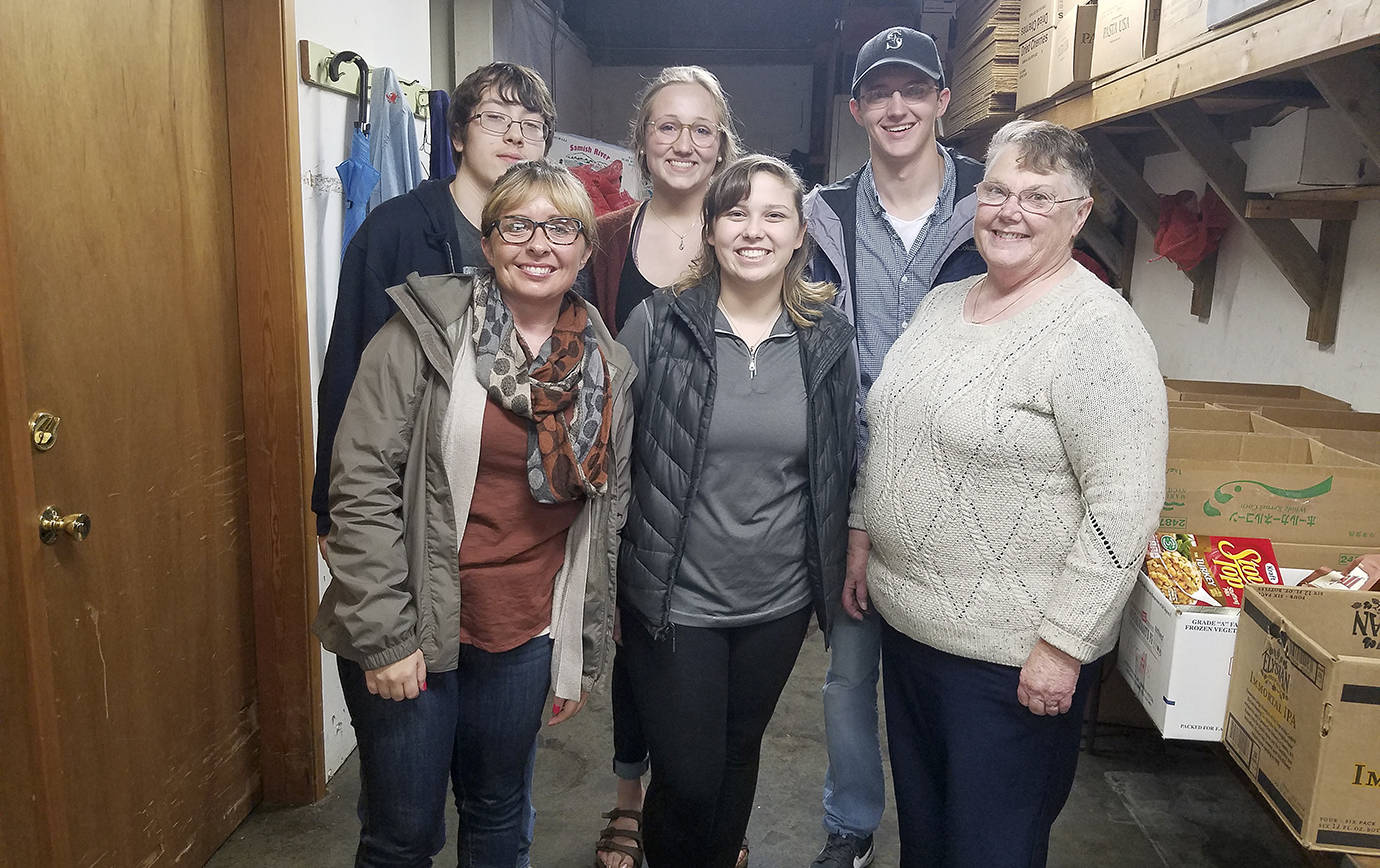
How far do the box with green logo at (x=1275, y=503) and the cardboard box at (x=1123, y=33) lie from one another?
1.38 meters

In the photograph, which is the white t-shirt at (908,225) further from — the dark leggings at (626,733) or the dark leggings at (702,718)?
the dark leggings at (626,733)

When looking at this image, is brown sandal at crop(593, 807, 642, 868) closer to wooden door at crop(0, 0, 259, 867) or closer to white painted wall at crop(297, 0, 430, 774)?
white painted wall at crop(297, 0, 430, 774)

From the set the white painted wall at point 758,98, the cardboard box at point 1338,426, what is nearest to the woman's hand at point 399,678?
the cardboard box at point 1338,426

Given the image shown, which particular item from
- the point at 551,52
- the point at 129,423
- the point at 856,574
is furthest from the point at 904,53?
the point at 551,52

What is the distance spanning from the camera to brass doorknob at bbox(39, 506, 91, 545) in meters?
1.58

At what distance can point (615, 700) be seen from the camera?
2.19 m

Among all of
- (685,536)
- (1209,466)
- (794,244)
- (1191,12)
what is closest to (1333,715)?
(1209,466)

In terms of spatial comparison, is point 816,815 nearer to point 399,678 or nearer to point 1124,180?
point 399,678

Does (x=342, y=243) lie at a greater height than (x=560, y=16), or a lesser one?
lesser

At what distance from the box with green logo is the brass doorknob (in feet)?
6.10

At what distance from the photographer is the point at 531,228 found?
1543mm

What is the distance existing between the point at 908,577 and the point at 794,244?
621mm

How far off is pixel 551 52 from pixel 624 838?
17.1 feet

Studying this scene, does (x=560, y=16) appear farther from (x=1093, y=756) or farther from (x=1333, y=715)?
(x=1333, y=715)
